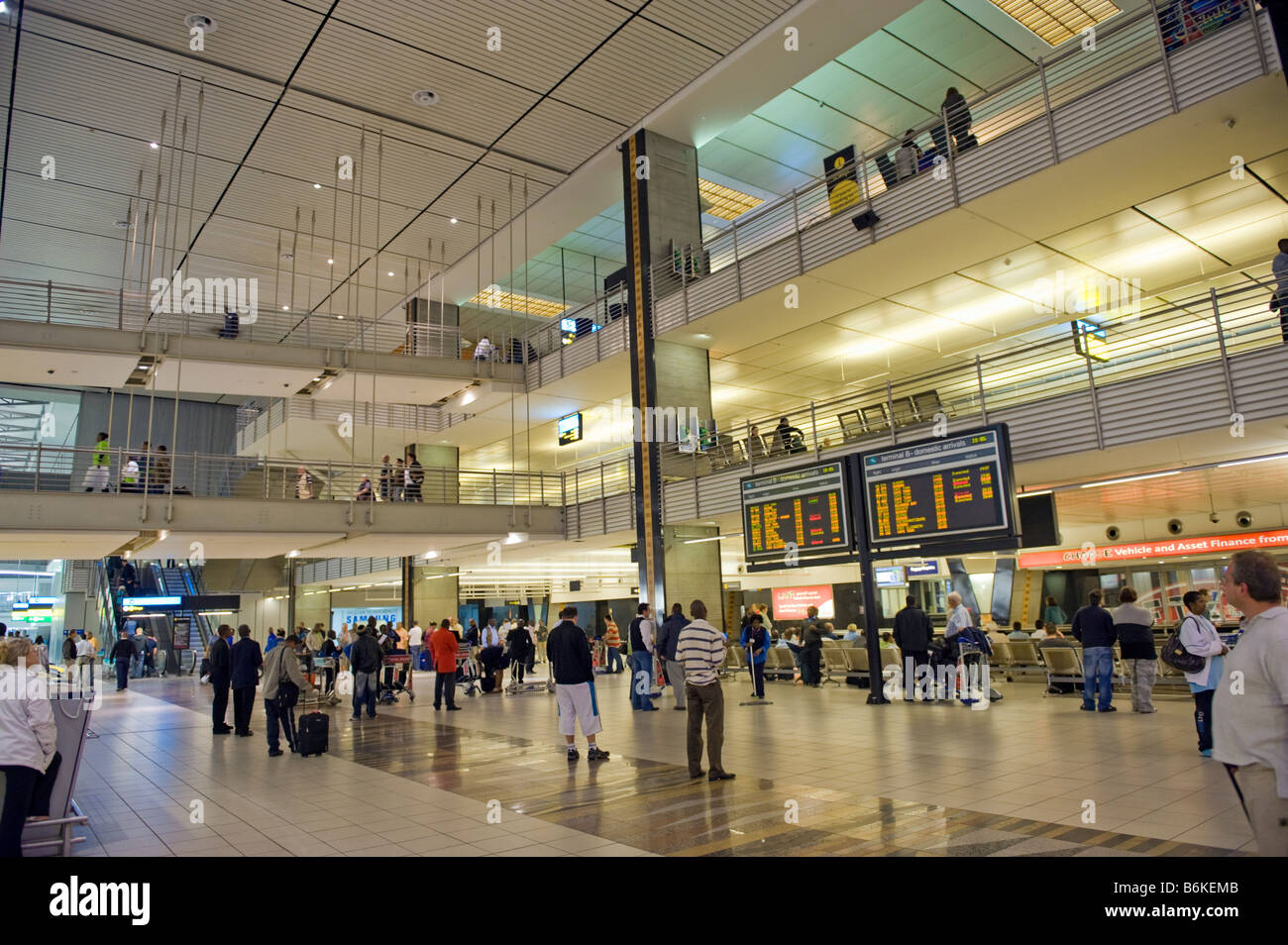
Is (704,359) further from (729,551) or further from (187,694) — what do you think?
(187,694)

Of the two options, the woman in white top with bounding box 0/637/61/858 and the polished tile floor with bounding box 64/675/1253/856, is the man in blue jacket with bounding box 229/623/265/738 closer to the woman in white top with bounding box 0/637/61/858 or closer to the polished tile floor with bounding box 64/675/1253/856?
the polished tile floor with bounding box 64/675/1253/856

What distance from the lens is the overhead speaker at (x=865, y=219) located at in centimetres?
1348

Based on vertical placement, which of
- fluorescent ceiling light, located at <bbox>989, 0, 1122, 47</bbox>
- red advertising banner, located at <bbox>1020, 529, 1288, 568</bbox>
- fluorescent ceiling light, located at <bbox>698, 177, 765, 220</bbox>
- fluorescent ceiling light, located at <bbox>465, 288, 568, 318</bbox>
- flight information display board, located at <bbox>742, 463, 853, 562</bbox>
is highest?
fluorescent ceiling light, located at <bbox>989, 0, 1122, 47</bbox>

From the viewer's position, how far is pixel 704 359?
18234mm

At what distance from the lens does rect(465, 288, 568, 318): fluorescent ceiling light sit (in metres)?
25.9

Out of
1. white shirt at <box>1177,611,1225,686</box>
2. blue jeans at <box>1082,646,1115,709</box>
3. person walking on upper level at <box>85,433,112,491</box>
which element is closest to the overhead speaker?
blue jeans at <box>1082,646,1115,709</box>

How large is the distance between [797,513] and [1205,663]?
7.13 m

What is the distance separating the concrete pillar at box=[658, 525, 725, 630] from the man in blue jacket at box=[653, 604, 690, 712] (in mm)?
2181

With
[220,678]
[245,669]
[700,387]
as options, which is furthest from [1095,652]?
[220,678]

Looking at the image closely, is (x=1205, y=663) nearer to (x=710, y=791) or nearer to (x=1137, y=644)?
(x=1137, y=644)

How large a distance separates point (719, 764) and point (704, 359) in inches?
464

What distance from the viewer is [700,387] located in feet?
59.2
